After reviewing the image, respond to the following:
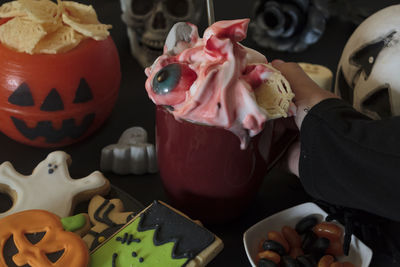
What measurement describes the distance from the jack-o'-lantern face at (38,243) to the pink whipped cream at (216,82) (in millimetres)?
199

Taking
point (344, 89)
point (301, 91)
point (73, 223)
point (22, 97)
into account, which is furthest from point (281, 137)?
point (22, 97)

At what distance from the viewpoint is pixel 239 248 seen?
0.61 metres

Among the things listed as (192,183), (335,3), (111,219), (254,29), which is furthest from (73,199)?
(335,3)

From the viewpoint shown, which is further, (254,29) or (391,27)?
(254,29)

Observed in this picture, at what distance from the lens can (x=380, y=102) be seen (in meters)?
0.61

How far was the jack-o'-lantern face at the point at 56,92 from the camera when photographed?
0.67 meters

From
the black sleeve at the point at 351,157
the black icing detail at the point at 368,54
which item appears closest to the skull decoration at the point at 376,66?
the black icing detail at the point at 368,54

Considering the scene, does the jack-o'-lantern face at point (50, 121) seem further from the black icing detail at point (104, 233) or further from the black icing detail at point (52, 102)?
the black icing detail at point (104, 233)

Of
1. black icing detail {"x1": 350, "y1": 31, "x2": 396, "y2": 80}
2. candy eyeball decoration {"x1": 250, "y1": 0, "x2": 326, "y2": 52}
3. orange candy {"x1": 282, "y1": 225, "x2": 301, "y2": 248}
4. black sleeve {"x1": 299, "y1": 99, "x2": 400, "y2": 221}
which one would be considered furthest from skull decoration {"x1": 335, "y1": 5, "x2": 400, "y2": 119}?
candy eyeball decoration {"x1": 250, "y1": 0, "x2": 326, "y2": 52}

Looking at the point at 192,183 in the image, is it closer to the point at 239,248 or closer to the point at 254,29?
the point at 239,248

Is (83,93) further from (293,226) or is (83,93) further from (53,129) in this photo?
(293,226)

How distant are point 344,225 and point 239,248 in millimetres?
149

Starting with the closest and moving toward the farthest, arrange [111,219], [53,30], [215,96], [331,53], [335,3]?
[215,96] → [111,219] → [53,30] → [331,53] → [335,3]

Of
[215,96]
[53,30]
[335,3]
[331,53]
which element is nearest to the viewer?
[215,96]
